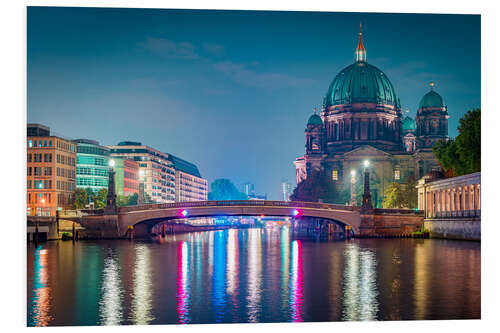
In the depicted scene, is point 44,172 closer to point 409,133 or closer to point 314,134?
point 314,134

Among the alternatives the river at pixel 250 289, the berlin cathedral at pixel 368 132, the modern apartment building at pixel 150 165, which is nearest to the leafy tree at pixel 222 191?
the modern apartment building at pixel 150 165

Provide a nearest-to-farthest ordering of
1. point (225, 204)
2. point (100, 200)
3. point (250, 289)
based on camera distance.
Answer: point (250, 289) → point (225, 204) → point (100, 200)

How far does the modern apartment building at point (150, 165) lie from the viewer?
12431cm

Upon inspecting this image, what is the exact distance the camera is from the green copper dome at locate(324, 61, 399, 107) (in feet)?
430

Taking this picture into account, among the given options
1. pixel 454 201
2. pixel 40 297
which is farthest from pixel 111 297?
pixel 454 201

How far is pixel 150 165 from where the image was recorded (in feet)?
415

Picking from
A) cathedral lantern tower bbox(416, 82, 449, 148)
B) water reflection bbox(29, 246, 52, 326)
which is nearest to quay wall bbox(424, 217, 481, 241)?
water reflection bbox(29, 246, 52, 326)

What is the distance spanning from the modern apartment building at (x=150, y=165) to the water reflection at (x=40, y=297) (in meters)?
86.3

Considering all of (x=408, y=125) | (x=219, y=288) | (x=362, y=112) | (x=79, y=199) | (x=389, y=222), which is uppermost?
(x=362, y=112)

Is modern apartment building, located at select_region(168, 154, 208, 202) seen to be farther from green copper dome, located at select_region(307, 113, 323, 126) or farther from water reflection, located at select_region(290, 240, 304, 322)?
water reflection, located at select_region(290, 240, 304, 322)

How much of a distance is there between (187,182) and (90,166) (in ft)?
244

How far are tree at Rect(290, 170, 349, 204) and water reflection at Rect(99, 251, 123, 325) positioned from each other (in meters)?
71.4

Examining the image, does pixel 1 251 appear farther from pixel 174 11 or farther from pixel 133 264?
pixel 133 264

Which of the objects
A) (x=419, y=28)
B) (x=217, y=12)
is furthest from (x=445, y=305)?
(x=217, y=12)
